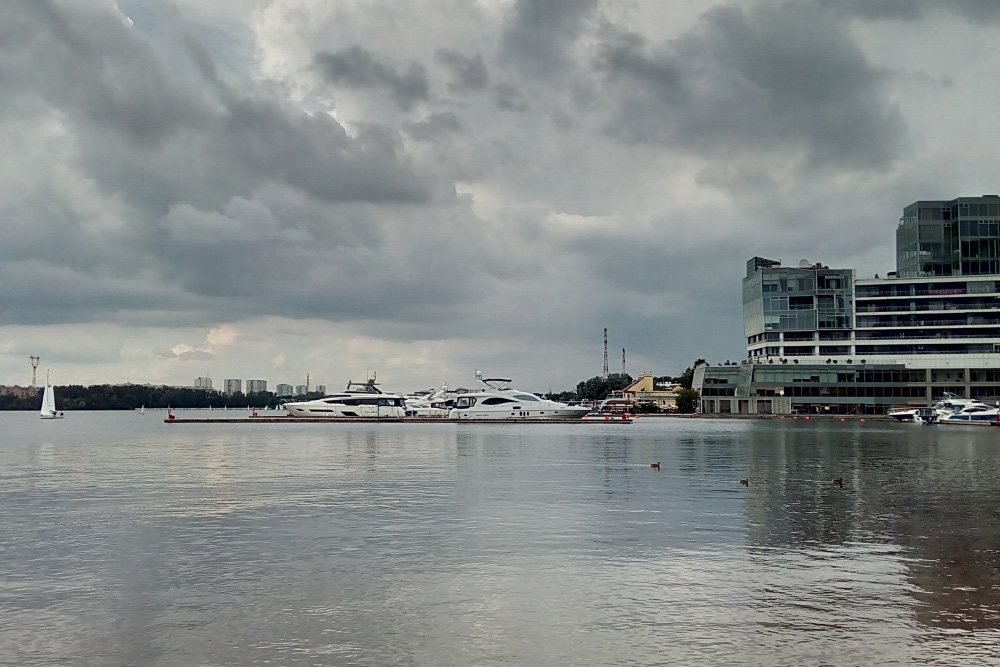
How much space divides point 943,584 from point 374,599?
14.0m

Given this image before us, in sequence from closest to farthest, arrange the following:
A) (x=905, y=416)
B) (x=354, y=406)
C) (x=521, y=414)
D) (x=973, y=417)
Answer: (x=521, y=414), (x=973, y=417), (x=354, y=406), (x=905, y=416)

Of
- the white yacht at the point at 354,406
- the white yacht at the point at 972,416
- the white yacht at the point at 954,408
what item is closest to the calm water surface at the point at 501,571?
the white yacht at the point at 354,406

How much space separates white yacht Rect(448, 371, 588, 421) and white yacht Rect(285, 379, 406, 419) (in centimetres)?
1510

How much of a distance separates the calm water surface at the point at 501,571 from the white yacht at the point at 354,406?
11266cm

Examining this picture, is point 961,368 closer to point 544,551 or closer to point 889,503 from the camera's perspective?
point 889,503

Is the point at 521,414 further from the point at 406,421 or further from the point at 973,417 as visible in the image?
the point at 973,417

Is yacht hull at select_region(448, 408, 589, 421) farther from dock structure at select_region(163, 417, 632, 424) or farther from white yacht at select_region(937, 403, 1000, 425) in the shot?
white yacht at select_region(937, 403, 1000, 425)

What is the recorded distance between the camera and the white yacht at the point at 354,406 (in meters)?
163

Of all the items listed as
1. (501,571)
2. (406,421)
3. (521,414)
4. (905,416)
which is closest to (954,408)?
(905,416)

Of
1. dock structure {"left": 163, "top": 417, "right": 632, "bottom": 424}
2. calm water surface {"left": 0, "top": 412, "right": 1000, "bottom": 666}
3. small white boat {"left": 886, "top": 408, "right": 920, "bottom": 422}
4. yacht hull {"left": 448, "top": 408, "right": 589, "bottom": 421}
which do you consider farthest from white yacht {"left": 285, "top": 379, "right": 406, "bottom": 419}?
calm water surface {"left": 0, "top": 412, "right": 1000, "bottom": 666}

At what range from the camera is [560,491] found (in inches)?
1706

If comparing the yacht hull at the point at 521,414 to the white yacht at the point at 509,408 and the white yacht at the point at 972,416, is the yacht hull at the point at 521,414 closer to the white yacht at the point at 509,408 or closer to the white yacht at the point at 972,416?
the white yacht at the point at 509,408

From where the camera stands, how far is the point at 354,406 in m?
165

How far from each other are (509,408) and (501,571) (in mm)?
125643
